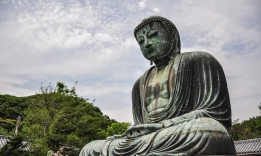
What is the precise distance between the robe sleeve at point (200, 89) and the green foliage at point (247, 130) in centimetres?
2479

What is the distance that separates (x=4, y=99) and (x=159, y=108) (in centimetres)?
3245

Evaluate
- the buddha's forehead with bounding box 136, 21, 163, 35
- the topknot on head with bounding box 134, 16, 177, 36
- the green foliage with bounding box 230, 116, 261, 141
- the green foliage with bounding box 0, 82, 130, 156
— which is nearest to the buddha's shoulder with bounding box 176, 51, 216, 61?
the topknot on head with bounding box 134, 16, 177, 36

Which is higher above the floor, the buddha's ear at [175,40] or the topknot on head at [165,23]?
the topknot on head at [165,23]

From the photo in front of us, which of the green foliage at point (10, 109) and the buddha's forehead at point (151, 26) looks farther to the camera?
the green foliage at point (10, 109)

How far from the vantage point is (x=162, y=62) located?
19.8 feet

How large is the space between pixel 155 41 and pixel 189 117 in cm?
203

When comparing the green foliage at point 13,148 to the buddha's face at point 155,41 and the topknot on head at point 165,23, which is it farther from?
the topknot on head at point 165,23

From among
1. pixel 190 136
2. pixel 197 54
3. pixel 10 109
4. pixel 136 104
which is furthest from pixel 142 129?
pixel 10 109

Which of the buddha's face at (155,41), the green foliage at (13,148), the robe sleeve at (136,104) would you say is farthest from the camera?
the green foliage at (13,148)

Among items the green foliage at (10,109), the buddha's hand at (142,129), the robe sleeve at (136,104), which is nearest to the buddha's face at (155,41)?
the robe sleeve at (136,104)

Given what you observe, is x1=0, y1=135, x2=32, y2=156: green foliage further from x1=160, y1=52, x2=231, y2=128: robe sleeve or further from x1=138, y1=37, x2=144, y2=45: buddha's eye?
x1=160, y1=52, x2=231, y2=128: robe sleeve

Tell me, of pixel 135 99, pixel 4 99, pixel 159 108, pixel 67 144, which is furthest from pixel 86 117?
pixel 4 99

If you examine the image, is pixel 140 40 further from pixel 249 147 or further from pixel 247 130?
pixel 247 130

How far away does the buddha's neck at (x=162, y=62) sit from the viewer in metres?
5.96
